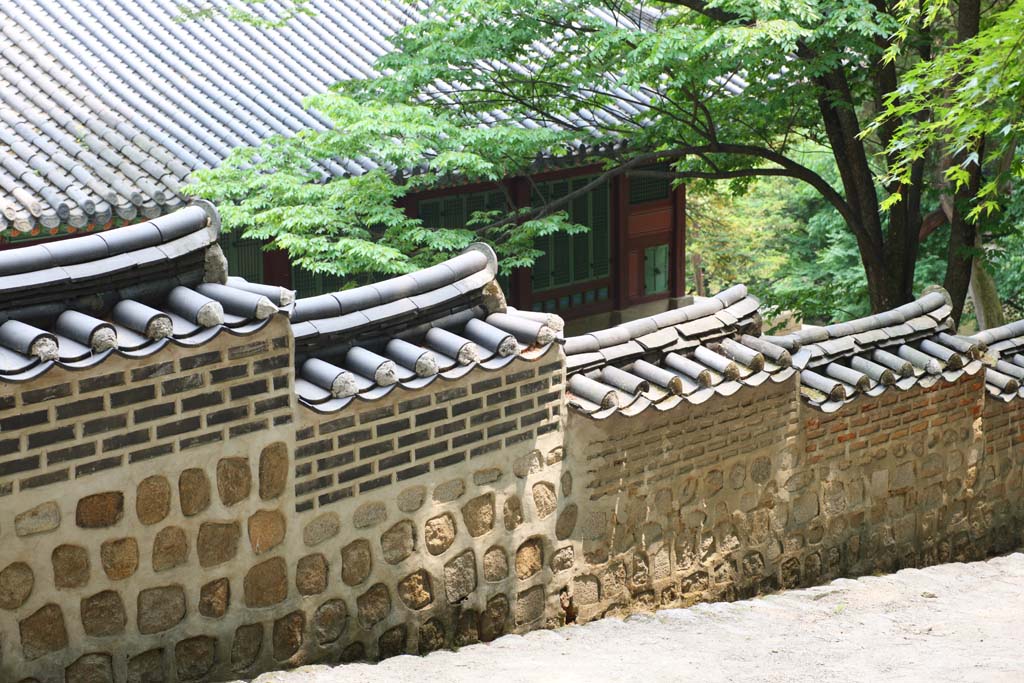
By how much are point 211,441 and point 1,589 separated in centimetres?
92

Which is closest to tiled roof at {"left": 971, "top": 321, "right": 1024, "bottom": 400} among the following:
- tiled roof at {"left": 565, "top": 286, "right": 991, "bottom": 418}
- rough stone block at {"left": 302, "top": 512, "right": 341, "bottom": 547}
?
tiled roof at {"left": 565, "top": 286, "right": 991, "bottom": 418}

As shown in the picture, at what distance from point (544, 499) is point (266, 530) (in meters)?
1.52

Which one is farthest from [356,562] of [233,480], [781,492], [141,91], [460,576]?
[141,91]

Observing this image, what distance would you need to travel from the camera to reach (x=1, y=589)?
4594 mm

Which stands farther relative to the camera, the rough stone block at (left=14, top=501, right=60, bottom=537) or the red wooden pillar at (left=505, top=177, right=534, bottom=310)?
the red wooden pillar at (left=505, top=177, right=534, bottom=310)

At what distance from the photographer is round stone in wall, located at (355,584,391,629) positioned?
18.5ft

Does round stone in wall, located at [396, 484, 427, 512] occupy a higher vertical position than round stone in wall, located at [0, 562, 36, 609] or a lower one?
lower

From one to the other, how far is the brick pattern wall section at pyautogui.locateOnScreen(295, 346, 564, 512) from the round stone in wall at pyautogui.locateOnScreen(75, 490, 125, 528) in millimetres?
762

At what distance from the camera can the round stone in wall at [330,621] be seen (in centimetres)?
550

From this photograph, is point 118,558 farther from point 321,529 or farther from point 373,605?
point 373,605

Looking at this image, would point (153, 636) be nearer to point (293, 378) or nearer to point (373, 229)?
point (293, 378)

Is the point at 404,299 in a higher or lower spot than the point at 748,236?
higher

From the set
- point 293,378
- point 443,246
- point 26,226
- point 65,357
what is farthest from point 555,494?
point 26,226

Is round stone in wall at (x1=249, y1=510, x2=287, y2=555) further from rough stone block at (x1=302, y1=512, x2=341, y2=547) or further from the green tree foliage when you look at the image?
the green tree foliage
